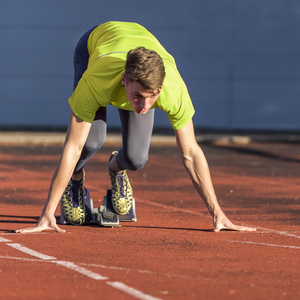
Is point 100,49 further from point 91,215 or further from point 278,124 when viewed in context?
point 278,124

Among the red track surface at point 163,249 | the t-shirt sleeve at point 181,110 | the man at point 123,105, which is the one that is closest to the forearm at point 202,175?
the man at point 123,105

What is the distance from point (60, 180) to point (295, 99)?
63.2 ft

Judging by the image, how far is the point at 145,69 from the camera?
18.4ft

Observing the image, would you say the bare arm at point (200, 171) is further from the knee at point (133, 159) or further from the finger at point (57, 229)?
the finger at point (57, 229)

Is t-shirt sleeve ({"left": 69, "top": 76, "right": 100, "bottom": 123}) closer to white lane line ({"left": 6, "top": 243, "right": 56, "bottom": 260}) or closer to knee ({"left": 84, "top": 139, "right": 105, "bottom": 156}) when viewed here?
knee ({"left": 84, "top": 139, "right": 105, "bottom": 156})

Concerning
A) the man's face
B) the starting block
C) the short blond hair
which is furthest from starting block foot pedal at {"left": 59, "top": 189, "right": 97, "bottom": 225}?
the short blond hair

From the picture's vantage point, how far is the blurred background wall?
2423cm

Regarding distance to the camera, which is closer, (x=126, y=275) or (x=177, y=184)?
(x=126, y=275)

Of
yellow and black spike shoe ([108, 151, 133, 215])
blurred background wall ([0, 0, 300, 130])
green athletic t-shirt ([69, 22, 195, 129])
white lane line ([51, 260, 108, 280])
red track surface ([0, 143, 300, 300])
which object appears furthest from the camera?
blurred background wall ([0, 0, 300, 130])

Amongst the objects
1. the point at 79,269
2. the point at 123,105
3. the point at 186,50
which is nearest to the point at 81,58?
the point at 123,105

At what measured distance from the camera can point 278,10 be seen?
24.5 m

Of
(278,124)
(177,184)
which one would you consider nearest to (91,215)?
(177,184)

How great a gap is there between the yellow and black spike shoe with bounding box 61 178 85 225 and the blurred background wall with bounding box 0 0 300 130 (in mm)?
16933

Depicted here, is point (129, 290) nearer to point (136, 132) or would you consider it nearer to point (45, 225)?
point (45, 225)
